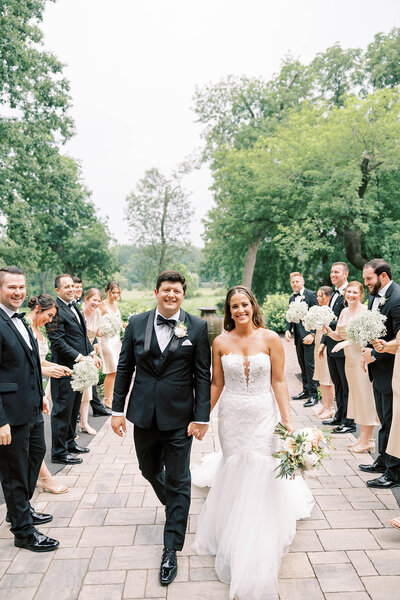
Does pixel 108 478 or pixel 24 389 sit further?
pixel 108 478

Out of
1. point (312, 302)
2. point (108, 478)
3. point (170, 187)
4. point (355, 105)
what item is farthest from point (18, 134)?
point (108, 478)

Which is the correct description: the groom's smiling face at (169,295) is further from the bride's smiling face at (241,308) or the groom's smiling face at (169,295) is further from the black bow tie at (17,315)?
the black bow tie at (17,315)

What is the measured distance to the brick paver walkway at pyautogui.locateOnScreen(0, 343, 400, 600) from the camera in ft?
9.45

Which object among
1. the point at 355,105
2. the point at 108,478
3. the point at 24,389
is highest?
the point at 355,105

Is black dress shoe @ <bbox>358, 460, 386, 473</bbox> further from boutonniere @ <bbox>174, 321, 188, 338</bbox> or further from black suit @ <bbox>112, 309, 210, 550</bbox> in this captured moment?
boutonniere @ <bbox>174, 321, 188, 338</bbox>

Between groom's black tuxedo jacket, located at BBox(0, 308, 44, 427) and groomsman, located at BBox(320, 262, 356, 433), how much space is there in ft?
14.1

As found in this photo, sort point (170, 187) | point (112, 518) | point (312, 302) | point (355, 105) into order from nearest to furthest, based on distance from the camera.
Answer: point (112, 518)
point (312, 302)
point (355, 105)
point (170, 187)

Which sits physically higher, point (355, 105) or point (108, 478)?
point (355, 105)

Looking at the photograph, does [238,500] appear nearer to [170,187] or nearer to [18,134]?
[18,134]

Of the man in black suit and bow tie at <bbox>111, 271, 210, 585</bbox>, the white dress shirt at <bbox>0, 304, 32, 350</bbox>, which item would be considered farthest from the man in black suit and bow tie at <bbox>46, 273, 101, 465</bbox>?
the man in black suit and bow tie at <bbox>111, 271, 210, 585</bbox>

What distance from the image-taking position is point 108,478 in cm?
468

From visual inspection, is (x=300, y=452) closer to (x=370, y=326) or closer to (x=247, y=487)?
(x=247, y=487)

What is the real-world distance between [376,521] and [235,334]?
2.19 meters

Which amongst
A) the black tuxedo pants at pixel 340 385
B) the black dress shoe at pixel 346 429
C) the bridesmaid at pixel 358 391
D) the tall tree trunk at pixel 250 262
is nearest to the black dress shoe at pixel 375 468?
the bridesmaid at pixel 358 391
